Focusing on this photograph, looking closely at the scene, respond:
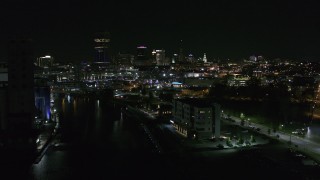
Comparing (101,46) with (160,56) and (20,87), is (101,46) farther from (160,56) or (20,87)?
(20,87)

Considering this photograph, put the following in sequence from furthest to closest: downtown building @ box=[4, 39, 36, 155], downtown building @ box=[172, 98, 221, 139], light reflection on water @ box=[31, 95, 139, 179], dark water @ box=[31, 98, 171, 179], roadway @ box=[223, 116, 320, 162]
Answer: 1. downtown building @ box=[172, 98, 221, 139]
2. downtown building @ box=[4, 39, 36, 155]
3. roadway @ box=[223, 116, 320, 162]
4. light reflection on water @ box=[31, 95, 139, 179]
5. dark water @ box=[31, 98, 171, 179]

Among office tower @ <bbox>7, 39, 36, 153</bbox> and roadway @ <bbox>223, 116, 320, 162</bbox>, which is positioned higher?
office tower @ <bbox>7, 39, 36, 153</bbox>

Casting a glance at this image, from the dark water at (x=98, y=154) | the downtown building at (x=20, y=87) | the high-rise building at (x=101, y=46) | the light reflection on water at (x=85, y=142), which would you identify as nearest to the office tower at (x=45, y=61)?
the high-rise building at (x=101, y=46)

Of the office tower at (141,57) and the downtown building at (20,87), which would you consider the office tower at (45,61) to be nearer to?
the office tower at (141,57)

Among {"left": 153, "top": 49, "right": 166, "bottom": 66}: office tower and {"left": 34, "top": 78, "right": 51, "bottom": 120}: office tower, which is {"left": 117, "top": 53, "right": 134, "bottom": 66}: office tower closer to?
{"left": 153, "top": 49, "right": 166, "bottom": 66}: office tower

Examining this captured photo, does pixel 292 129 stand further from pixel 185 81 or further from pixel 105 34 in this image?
pixel 105 34

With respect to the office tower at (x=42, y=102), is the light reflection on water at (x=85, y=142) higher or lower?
lower

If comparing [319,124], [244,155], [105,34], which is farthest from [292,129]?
[105,34]

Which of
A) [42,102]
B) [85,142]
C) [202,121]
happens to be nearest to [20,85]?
[85,142]

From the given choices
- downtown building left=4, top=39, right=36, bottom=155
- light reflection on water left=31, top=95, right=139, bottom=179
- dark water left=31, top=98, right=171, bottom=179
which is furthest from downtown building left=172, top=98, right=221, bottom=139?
A: downtown building left=4, top=39, right=36, bottom=155
